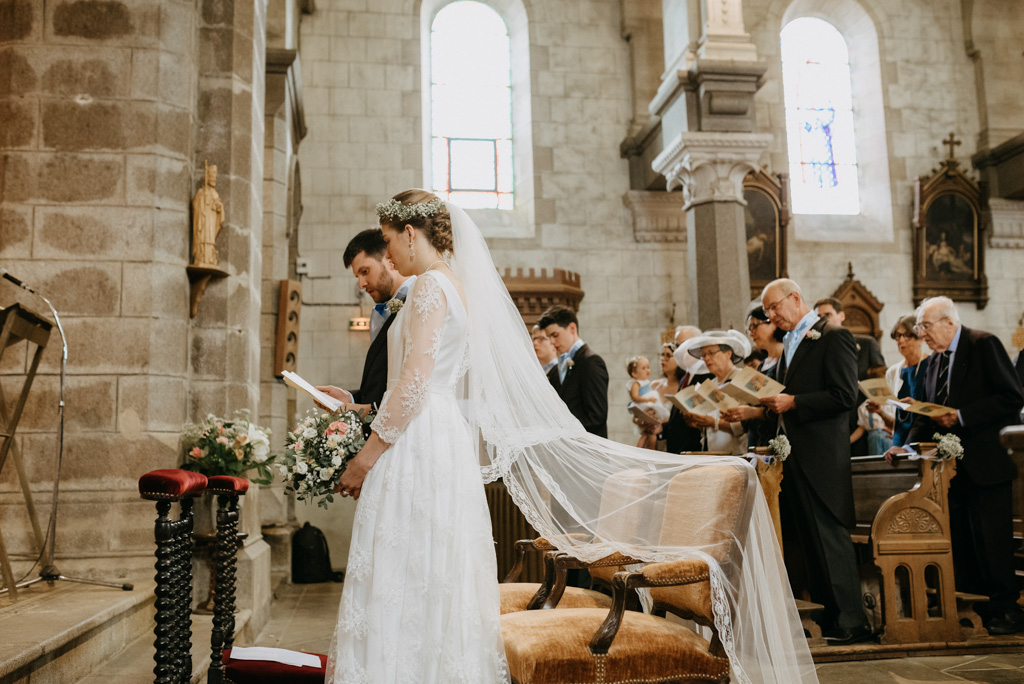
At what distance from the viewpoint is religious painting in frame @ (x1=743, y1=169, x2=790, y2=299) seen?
34.5 ft

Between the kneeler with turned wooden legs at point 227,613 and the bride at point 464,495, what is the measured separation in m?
0.55

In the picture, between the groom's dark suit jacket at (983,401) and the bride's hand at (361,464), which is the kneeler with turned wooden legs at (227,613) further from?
the groom's dark suit jacket at (983,401)

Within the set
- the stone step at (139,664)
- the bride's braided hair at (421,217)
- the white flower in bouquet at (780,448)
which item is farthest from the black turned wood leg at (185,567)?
the white flower in bouquet at (780,448)

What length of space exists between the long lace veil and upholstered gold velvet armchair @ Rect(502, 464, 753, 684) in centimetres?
1

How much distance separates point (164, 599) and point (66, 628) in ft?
2.35

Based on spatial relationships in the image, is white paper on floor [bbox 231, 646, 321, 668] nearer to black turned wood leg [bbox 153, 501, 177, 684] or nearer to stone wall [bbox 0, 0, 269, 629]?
black turned wood leg [bbox 153, 501, 177, 684]

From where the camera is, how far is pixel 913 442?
4965mm

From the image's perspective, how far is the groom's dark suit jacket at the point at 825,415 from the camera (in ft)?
14.2

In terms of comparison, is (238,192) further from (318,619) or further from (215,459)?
(318,619)

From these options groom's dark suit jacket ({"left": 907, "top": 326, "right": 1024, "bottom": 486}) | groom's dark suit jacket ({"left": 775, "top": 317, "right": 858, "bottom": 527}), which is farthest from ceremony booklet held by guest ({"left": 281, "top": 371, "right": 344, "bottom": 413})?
groom's dark suit jacket ({"left": 907, "top": 326, "right": 1024, "bottom": 486})

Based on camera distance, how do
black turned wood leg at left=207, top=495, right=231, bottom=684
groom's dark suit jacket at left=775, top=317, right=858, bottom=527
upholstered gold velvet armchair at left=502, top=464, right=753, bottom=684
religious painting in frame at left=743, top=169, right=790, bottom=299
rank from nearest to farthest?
upholstered gold velvet armchair at left=502, top=464, right=753, bottom=684, black turned wood leg at left=207, top=495, right=231, bottom=684, groom's dark suit jacket at left=775, top=317, right=858, bottom=527, religious painting in frame at left=743, top=169, right=790, bottom=299

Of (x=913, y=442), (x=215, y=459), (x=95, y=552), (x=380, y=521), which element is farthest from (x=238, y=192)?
(x=913, y=442)

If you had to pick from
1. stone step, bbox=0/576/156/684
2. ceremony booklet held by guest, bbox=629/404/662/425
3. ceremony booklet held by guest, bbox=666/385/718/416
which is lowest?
stone step, bbox=0/576/156/684

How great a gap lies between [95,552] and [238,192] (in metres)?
2.18
